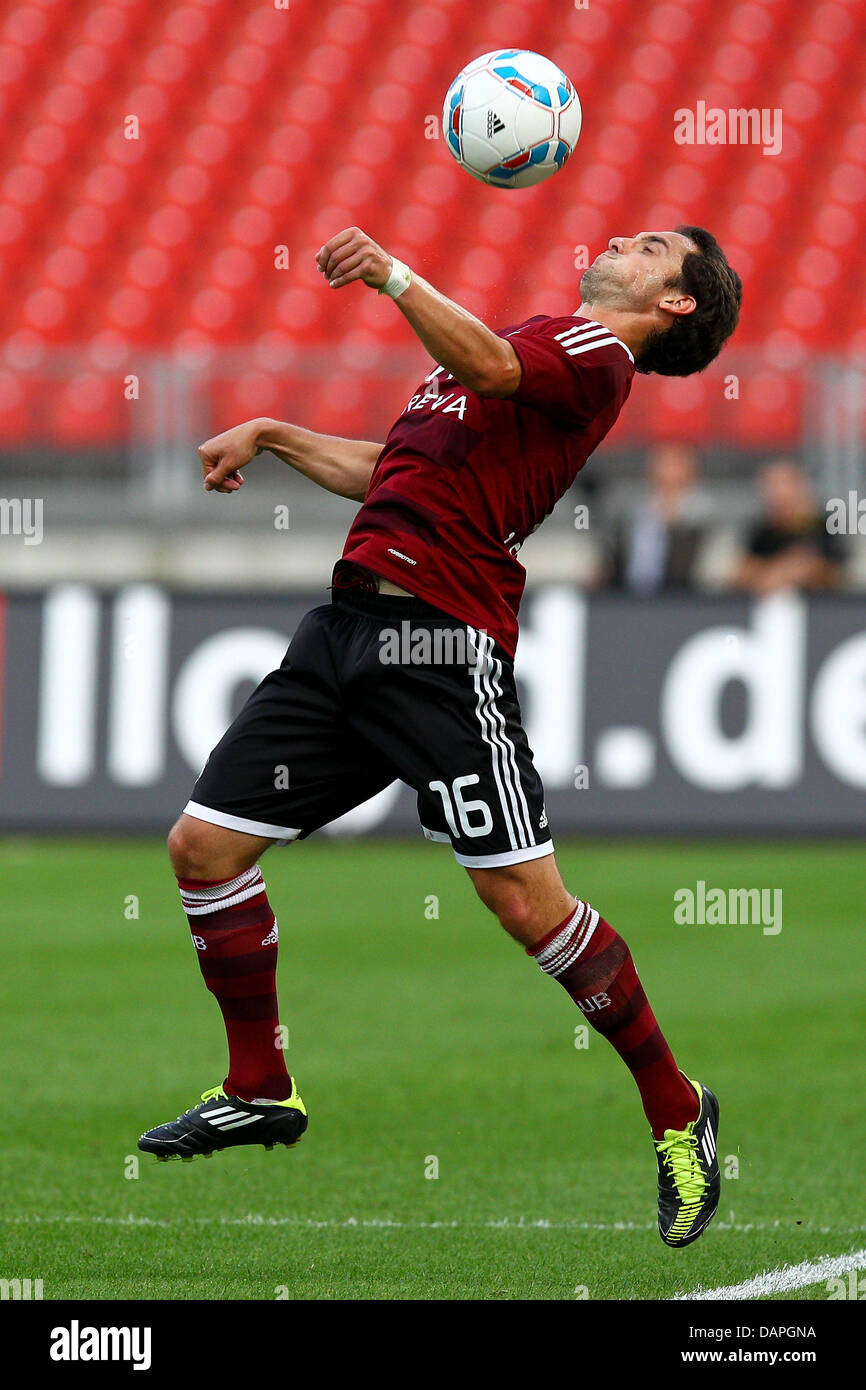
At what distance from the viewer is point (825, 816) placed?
11133mm

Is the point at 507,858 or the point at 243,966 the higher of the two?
the point at 507,858

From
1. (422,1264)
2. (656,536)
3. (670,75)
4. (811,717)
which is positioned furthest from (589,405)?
(670,75)

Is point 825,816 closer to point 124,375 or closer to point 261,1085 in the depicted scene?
point 124,375

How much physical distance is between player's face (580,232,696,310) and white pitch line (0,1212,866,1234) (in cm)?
228

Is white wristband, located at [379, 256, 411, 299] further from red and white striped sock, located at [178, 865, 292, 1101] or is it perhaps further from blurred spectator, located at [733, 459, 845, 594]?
blurred spectator, located at [733, 459, 845, 594]

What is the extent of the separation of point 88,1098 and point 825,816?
6118 millimetres

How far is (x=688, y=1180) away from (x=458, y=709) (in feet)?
3.92

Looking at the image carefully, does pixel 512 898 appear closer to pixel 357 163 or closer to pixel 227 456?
pixel 227 456

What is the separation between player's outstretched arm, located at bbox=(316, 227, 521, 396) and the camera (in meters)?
3.95

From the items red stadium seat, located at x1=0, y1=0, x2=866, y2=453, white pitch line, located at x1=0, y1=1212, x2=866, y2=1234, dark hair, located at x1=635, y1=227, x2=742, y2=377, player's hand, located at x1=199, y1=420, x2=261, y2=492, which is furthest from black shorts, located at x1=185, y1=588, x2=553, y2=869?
red stadium seat, located at x1=0, y1=0, x2=866, y2=453

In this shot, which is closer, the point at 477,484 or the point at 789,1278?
the point at 789,1278

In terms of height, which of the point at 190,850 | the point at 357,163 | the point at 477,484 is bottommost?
the point at 190,850

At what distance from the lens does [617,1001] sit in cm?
438

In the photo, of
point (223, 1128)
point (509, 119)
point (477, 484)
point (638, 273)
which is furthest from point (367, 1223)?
point (509, 119)
